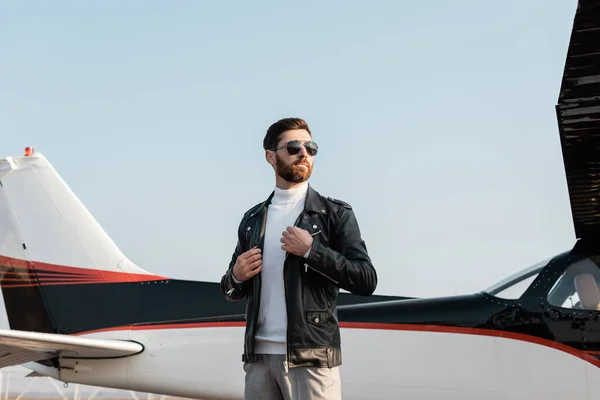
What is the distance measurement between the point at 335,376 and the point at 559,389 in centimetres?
230

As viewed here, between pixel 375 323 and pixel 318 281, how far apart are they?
2.52 metres

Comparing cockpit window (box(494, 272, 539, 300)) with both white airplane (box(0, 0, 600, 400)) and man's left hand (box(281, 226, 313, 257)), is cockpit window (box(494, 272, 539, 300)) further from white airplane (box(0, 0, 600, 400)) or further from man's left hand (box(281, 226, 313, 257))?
man's left hand (box(281, 226, 313, 257))

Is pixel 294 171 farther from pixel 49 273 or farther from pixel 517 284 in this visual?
pixel 49 273

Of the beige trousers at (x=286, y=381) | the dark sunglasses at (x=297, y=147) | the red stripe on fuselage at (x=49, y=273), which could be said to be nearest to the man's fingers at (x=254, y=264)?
the beige trousers at (x=286, y=381)

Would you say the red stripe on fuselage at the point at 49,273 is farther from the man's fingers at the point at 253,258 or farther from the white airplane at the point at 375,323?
the man's fingers at the point at 253,258

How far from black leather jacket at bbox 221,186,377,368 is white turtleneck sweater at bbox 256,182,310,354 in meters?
0.03

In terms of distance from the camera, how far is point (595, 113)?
3697mm

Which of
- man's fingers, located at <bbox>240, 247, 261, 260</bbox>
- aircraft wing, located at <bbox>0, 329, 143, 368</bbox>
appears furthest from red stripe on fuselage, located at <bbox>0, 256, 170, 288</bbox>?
man's fingers, located at <bbox>240, 247, 261, 260</bbox>

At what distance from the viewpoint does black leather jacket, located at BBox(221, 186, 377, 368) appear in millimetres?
2449

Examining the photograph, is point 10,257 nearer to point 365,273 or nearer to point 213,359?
point 213,359

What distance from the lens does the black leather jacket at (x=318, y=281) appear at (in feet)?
8.04

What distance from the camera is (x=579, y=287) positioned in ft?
14.5

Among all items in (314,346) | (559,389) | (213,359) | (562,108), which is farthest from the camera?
(213,359)

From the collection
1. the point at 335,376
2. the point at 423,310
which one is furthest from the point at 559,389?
the point at 335,376
